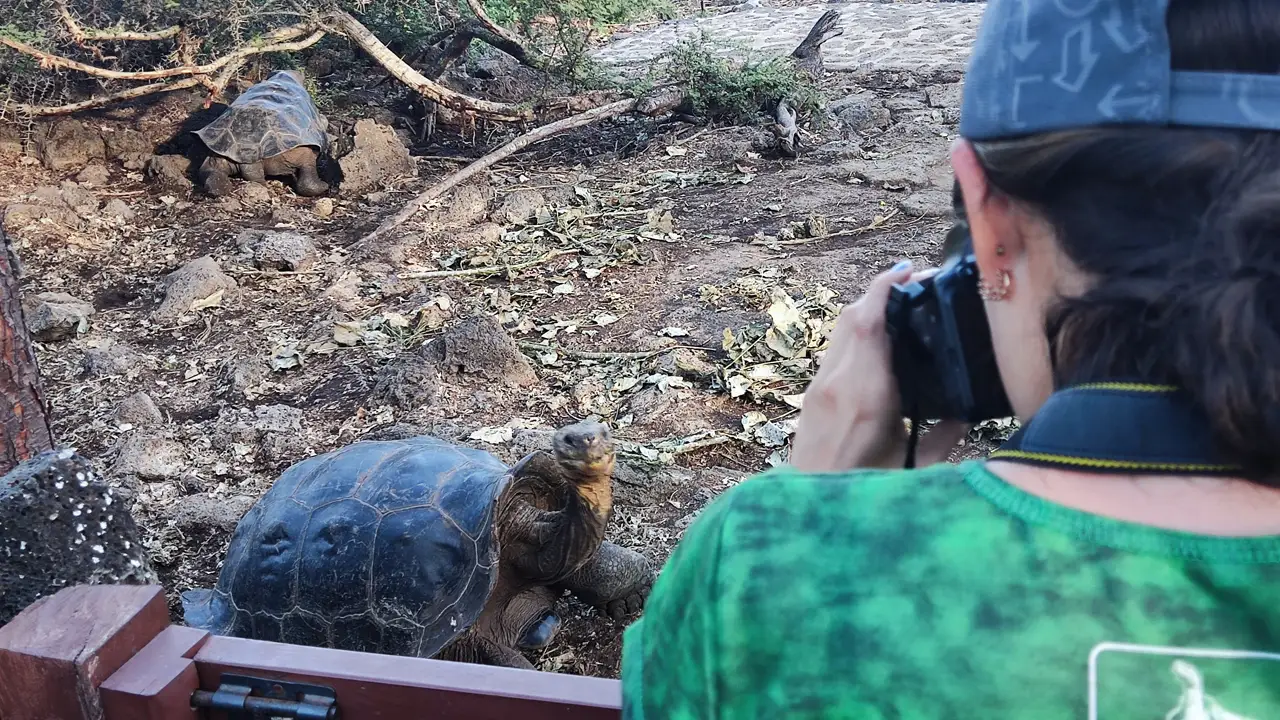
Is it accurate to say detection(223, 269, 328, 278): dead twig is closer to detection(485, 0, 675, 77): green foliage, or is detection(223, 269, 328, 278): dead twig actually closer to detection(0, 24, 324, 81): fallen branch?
detection(0, 24, 324, 81): fallen branch

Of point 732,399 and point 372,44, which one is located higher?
point 372,44

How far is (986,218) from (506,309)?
13.7ft

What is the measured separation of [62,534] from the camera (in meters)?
1.74

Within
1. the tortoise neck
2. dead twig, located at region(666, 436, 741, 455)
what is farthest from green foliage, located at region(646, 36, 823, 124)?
the tortoise neck

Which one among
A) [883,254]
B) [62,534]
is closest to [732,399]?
[883,254]

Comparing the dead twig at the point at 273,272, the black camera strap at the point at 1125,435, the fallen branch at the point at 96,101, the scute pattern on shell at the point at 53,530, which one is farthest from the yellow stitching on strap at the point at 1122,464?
the fallen branch at the point at 96,101

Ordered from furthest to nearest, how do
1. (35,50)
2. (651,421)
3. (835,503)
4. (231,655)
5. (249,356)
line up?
1. (35,50)
2. (249,356)
3. (651,421)
4. (231,655)
5. (835,503)

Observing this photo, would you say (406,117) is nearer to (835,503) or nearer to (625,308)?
(625,308)

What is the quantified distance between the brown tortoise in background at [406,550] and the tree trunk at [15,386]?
539 mm

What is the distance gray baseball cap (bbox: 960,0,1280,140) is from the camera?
578 millimetres

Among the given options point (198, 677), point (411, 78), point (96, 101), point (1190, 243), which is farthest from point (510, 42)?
point (1190, 243)

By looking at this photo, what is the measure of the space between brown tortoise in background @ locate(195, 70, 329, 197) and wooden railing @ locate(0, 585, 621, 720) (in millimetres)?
6147

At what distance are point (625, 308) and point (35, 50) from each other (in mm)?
3973

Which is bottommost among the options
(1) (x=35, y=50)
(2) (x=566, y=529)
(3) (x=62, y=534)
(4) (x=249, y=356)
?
(4) (x=249, y=356)
